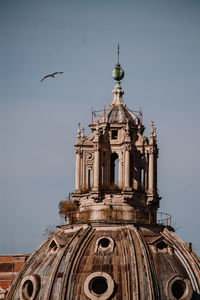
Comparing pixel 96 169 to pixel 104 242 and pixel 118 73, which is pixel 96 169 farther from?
pixel 118 73

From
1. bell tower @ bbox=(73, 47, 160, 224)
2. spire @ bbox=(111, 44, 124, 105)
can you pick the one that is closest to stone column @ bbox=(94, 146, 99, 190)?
bell tower @ bbox=(73, 47, 160, 224)

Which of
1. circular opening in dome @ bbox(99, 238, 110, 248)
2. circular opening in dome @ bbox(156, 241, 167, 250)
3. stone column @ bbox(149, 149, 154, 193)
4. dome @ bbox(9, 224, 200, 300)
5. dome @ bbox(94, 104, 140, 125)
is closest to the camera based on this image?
dome @ bbox(9, 224, 200, 300)

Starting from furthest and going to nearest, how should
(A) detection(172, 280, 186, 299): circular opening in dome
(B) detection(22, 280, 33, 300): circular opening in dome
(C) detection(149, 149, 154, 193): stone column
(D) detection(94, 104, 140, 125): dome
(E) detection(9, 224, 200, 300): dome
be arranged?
(D) detection(94, 104, 140, 125): dome
(C) detection(149, 149, 154, 193): stone column
(B) detection(22, 280, 33, 300): circular opening in dome
(A) detection(172, 280, 186, 299): circular opening in dome
(E) detection(9, 224, 200, 300): dome

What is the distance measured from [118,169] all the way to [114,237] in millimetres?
8556

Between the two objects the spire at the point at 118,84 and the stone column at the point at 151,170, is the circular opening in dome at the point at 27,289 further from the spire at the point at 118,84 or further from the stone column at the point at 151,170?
the spire at the point at 118,84

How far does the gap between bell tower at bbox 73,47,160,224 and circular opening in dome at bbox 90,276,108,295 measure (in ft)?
26.2

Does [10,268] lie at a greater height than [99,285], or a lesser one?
greater

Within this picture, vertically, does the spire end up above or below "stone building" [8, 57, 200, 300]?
above

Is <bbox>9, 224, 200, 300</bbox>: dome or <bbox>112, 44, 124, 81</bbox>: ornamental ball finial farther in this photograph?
<bbox>112, 44, 124, 81</bbox>: ornamental ball finial

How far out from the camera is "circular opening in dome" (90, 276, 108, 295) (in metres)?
101

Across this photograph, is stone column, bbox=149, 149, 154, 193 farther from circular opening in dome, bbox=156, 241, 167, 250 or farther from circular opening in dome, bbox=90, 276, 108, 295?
circular opening in dome, bbox=90, 276, 108, 295

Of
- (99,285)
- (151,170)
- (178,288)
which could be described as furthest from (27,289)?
(151,170)

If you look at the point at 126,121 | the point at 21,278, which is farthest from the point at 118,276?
the point at 126,121

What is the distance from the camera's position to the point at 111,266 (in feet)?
335
